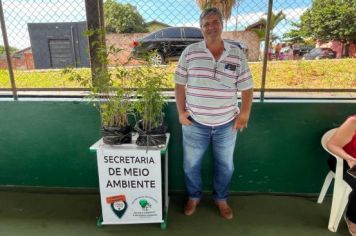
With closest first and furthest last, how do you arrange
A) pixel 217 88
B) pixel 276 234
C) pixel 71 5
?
pixel 217 88 < pixel 276 234 < pixel 71 5

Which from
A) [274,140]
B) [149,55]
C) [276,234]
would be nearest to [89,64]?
[149,55]

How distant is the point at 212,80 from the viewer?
5.99 ft

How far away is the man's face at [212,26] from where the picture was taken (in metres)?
1.76

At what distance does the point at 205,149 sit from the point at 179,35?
2.89 feet

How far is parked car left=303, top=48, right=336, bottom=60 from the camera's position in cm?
231

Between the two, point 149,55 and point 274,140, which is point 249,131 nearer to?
point 274,140

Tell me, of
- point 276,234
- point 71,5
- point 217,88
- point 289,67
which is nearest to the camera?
point 217,88

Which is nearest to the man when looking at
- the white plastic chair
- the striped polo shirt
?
the striped polo shirt

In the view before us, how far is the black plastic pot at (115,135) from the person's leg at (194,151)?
407mm

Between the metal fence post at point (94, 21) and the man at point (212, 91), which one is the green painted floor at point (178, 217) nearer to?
the man at point (212, 91)

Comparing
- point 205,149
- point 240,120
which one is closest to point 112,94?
point 205,149

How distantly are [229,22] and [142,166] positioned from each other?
47.2 inches

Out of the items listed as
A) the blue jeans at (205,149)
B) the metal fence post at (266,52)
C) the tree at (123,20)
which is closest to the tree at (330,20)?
the metal fence post at (266,52)

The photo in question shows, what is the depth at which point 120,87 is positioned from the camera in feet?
6.40
